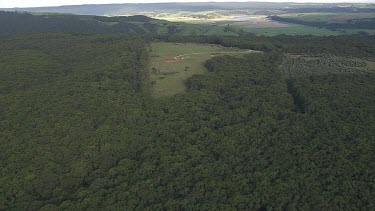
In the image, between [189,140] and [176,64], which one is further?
[176,64]

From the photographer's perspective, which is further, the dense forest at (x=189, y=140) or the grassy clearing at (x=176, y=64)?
the grassy clearing at (x=176, y=64)

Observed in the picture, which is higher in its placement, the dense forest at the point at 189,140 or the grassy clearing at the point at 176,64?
the grassy clearing at the point at 176,64

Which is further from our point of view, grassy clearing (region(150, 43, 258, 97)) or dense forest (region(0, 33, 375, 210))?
grassy clearing (region(150, 43, 258, 97))

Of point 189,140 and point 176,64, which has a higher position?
point 176,64

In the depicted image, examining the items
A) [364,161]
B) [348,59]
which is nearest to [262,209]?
[364,161]

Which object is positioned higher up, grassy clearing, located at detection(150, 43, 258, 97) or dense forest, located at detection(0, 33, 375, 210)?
grassy clearing, located at detection(150, 43, 258, 97)
